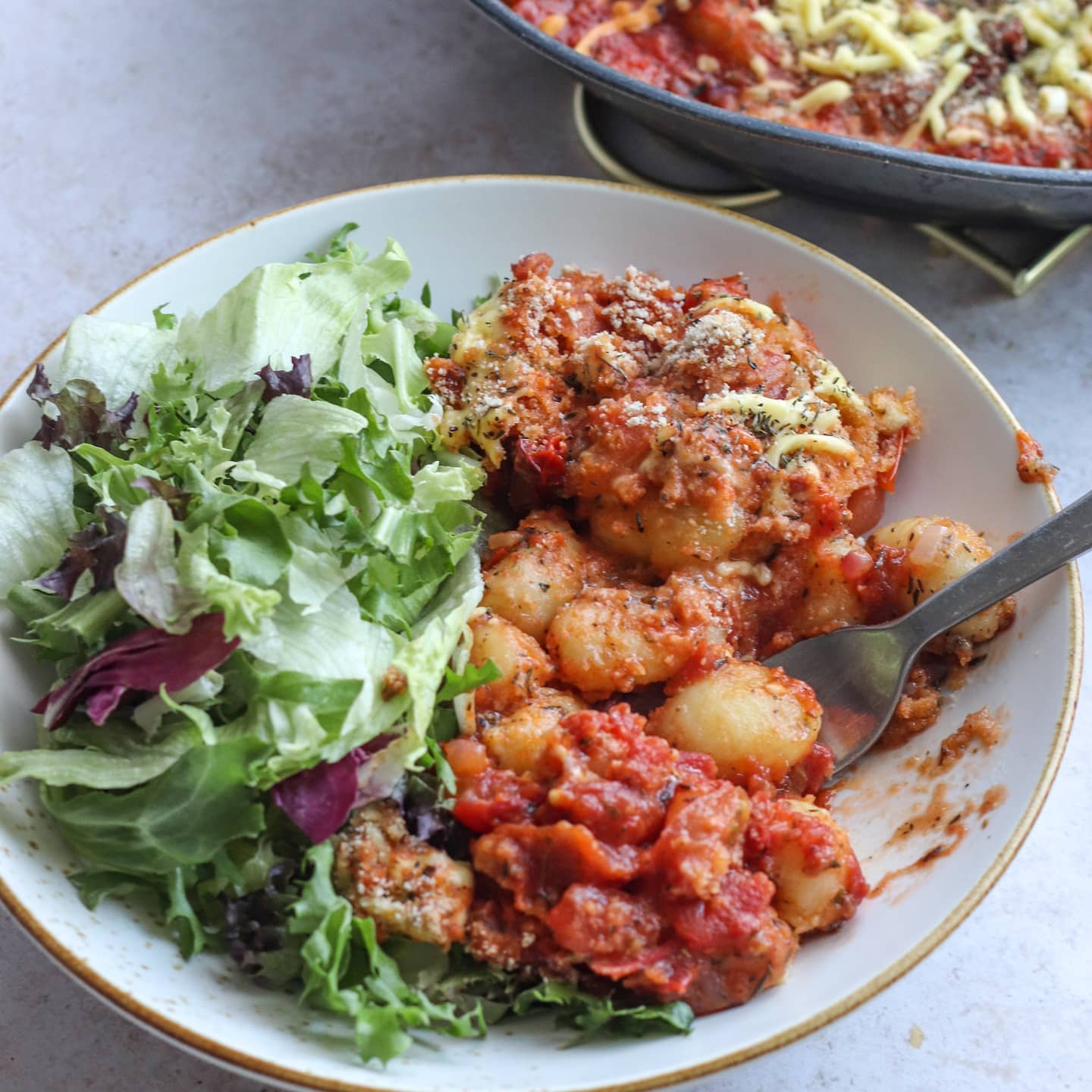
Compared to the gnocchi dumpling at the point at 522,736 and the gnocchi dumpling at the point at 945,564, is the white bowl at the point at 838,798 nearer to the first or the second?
the gnocchi dumpling at the point at 945,564

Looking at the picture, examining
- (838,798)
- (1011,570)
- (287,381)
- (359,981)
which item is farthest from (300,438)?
(1011,570)

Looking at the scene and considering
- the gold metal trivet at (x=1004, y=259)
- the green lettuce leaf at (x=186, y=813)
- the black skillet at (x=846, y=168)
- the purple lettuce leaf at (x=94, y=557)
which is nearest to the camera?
the green lettuce leaf at (x=186, y=813)

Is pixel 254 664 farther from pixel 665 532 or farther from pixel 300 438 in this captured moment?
pixel 665 532

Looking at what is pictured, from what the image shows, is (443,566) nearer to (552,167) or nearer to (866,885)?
(866,885)

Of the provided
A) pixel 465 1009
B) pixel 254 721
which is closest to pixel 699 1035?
pixel 465 1009

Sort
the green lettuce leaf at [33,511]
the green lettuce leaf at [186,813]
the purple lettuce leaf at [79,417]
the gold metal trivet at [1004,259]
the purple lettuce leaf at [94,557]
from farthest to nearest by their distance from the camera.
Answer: the gold metal trivet at [1004,259] < the purple lettuce leaf at [79,417] < the green lettuce leaf at [33,511] < the purple lettuce leaf at [94,557] < the green lettuce leaf at [186,813]

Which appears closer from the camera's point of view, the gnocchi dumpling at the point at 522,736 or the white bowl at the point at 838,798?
the white bowl at the point at 838,798

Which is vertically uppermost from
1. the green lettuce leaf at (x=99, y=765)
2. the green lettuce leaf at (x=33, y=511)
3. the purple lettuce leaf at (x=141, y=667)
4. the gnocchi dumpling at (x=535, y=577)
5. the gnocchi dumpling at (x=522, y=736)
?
the green lettuce leaf at (x=33, y=511)

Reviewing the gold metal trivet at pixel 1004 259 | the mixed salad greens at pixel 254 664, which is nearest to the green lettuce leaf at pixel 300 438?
the mixed salad greens at pixel 254 664
